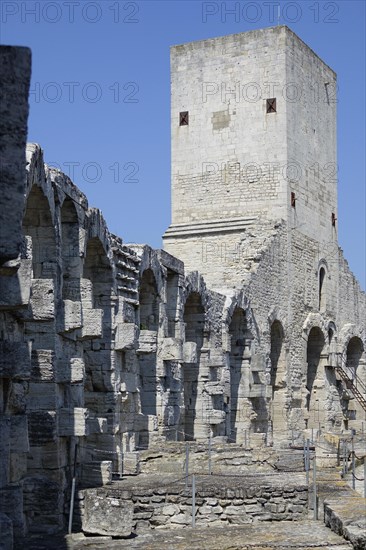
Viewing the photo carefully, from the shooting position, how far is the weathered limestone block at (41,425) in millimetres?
11648

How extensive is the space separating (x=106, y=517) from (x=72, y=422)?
2265 millimetres

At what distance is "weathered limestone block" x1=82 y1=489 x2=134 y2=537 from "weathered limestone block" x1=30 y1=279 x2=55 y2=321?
2238 millimetres

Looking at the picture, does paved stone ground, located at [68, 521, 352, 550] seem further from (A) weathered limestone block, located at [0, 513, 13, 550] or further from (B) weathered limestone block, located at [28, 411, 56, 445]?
(A) weathered limestone block, located at [0, 513, 13, 550]

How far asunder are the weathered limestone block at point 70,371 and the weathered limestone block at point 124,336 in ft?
8.58

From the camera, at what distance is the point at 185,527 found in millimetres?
11297

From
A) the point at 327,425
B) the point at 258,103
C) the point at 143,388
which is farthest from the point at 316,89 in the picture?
the point at 143,388

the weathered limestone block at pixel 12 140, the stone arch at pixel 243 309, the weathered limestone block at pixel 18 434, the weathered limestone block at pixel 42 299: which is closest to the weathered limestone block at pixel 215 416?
the stone arch at pixel 243 309

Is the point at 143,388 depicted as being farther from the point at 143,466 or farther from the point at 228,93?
the point at 228,93

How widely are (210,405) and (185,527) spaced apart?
9.42 meters

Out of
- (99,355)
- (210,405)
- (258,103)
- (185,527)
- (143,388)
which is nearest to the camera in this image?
(185,527)

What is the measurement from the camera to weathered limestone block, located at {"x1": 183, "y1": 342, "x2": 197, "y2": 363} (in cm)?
1903

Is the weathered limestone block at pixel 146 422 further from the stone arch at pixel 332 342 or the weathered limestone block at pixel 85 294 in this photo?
the stone arch at pixel 332 342

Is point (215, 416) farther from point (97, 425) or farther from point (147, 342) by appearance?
point (97, 425)

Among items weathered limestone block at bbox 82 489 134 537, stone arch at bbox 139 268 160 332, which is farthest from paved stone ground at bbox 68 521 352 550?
stone arch at bbox 139 268 160 332
